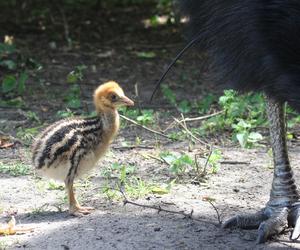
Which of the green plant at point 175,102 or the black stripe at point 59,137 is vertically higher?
the green plant at point 175,102

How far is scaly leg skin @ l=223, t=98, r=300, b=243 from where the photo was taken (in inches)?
128

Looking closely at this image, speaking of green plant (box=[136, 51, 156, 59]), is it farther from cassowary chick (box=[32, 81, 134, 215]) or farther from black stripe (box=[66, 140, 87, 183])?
black stripe (box=[66, 140, 87, 183])

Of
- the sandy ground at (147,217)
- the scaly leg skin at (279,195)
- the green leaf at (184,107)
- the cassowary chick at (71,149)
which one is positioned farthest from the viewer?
the green leaf at (184,107)

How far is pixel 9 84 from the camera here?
5547 mm

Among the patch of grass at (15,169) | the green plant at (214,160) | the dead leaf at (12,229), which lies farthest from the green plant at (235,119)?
the dead leaf at (12,229)

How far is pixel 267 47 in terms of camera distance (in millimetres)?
2809

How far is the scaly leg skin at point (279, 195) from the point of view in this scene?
3.24 meters

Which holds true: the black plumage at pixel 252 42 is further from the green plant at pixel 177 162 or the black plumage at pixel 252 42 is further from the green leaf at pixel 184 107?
the green leaf at pixel 184 107

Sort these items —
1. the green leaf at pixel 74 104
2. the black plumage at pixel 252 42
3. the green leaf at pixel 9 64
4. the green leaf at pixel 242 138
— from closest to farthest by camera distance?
the black plumage at pixel 252 42, the green leaf at pixel 242 138, the green leaf at pixel 74 104, the green leaf at pixel 9 64

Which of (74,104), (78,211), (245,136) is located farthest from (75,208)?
(74,104)

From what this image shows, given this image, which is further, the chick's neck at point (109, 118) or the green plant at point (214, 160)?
the green plant at point (214, 160)

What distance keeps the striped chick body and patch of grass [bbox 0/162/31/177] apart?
517mm

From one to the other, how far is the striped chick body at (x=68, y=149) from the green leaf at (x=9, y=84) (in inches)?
83.0

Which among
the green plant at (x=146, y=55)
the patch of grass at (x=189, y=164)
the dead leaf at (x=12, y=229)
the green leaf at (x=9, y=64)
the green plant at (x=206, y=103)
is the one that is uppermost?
the green plant at (x=146, y=55)
